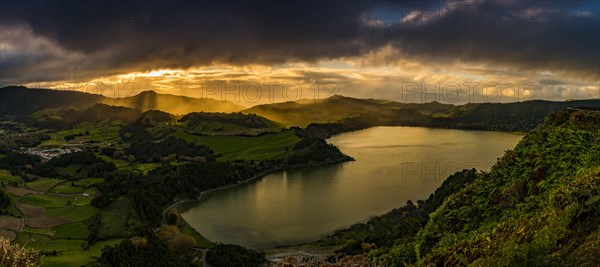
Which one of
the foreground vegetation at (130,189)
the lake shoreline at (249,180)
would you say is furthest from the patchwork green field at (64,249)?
→ the lake shoreline at (249,180)

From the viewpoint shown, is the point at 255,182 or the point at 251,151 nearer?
the point at 255,182

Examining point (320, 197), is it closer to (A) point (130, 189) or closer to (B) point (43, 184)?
(A) point (130, 189)

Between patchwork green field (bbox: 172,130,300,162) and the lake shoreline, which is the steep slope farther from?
patchwork green field (bbox: 172,130,300,162)

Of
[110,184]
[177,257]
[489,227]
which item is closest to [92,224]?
[177,257]

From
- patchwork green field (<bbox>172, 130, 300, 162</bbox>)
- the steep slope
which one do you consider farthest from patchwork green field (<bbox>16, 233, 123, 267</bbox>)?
patchwork green field (<bbox>172, 130, 300, 162</bbox>)

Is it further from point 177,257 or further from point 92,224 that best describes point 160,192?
point 177,257

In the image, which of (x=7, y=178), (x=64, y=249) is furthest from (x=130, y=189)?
(x=7, y=178)

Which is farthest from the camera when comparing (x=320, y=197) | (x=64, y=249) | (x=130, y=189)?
(x=320, y=197)

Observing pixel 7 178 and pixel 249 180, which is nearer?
pixel 7 178
